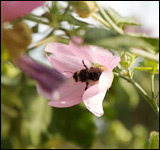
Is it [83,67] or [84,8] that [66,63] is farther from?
[84,8]

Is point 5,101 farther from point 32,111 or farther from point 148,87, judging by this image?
point 148,87

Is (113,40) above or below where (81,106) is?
above

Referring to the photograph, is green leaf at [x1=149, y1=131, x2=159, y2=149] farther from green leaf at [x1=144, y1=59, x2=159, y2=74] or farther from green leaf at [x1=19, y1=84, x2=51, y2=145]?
green leaf at [x1=19, y1=84, x2=51, y2=145]

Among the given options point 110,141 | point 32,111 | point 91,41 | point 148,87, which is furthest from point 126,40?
point 148,87

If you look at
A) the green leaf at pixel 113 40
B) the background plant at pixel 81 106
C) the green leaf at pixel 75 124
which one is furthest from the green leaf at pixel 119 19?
the green leaf at pixel 75 124

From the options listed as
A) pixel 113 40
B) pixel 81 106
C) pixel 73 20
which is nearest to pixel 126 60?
pixel 73 20

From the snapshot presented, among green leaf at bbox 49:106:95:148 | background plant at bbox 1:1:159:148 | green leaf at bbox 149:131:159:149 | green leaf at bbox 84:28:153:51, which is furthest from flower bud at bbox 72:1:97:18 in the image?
green leaf at bbox 49:106:95:148
